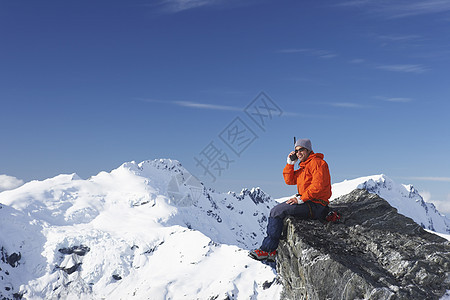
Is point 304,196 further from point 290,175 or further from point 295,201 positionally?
point 290,175

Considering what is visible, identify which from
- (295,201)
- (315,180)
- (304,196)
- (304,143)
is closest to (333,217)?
(304,196)

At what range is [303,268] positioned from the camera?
12.1 meters

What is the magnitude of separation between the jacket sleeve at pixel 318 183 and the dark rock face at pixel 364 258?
1092 mm

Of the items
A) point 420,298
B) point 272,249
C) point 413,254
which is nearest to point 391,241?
point 413,254

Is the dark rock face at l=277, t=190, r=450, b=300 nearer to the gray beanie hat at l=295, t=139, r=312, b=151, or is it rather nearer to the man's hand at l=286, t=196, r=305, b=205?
the man's hand at l=286, t=196, r=305, b=205

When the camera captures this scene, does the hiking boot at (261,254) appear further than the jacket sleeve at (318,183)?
Yes

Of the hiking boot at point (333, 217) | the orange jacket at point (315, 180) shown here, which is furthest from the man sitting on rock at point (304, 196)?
the hiking boot at point (333, 217)

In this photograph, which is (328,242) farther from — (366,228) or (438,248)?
(438,248)

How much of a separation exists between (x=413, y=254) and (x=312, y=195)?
12.0ft

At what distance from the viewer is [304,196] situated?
13680mm

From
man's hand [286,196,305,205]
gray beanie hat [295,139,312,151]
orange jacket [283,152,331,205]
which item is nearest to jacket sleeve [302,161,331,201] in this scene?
orange jacket [283,152,331,205]

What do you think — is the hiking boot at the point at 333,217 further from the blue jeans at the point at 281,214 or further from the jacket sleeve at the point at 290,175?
the jacket sleeve at the point at 290,175

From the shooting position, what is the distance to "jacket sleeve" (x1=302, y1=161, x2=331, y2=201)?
13375mm

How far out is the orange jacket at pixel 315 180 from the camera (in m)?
13.4
